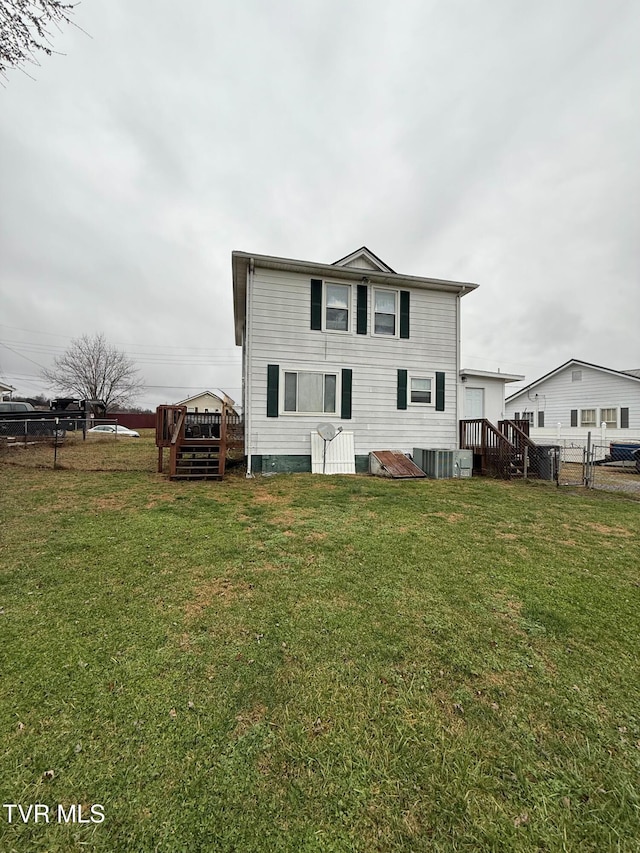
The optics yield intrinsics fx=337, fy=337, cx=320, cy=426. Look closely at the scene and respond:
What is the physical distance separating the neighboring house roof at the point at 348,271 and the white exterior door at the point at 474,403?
371cm

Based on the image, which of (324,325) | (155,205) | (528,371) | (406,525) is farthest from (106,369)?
(528,371)

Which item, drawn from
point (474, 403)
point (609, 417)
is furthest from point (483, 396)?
point (609, 417)

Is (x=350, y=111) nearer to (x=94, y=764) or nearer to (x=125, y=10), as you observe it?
(x=125, y=10)

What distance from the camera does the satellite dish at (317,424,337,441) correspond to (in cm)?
934

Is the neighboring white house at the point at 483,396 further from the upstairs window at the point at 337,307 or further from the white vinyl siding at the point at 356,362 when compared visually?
the upstairs window at the point at 337,307

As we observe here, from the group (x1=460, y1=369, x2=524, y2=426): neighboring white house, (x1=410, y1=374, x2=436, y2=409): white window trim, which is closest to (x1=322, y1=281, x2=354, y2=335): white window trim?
(x1=410, y1=374, x2=436, y2=409): white window trim

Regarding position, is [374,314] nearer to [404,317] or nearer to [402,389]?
[404,317]

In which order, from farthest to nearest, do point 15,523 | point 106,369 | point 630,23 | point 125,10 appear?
point 106,369 → point 630,23 → point 125,10 → point 15,523

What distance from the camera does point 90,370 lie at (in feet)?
118

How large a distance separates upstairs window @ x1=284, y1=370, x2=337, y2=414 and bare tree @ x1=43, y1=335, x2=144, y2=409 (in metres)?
34.7

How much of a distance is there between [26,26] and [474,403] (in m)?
13.1

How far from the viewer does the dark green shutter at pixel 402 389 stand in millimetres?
10352

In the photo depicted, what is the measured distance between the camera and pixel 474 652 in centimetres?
226

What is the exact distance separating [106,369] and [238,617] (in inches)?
1624
